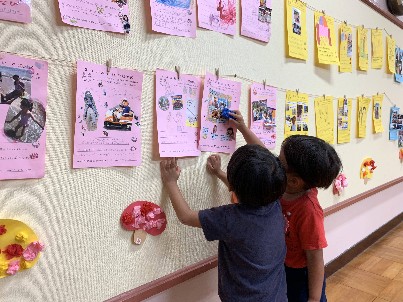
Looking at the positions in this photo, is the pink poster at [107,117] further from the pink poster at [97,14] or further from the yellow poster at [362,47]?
the yellow poster at [362,47]

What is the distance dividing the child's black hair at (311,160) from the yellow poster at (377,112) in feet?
3.36

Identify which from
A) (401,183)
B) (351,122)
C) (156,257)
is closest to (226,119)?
(156,257)

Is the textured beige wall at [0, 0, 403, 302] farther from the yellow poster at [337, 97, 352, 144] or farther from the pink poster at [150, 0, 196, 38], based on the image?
the yellow poster at [337, 97, 352, 144]

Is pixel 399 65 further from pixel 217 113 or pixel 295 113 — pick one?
pixel 217 113

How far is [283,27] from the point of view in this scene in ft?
3.79

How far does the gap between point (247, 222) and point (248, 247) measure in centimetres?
6

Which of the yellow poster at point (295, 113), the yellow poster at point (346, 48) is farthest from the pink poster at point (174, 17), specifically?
the yellow poster at point (346, 48)

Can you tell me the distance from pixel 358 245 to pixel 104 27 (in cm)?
179

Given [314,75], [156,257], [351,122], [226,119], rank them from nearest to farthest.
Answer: [156,257] → [226,119] → [314,75] → [351,122]

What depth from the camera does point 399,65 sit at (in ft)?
6.75

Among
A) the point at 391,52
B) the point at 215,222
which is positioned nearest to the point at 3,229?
the point at 215,222

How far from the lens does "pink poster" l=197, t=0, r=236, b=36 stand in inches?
34.3

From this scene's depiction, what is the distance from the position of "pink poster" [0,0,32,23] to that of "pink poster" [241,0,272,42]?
0.59 metres

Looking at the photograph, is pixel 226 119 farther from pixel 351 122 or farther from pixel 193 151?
pixel 351 122
